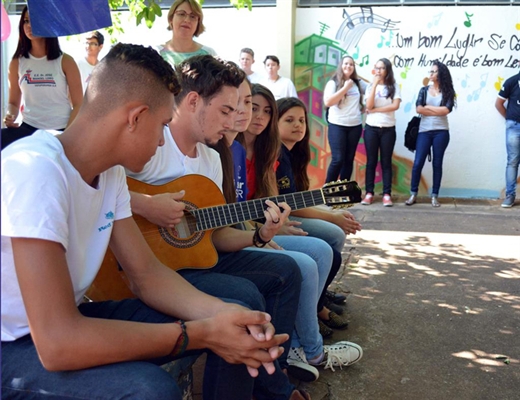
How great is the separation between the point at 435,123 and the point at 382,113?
775 millimetres

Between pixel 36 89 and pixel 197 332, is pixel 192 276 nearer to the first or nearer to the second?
pixel 197 332

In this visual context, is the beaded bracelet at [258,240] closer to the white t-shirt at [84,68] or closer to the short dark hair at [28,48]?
the short dark hair at [28,48]

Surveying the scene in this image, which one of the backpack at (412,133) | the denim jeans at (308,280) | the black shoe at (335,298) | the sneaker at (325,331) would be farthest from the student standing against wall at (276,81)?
the denim jeans at (308,280)

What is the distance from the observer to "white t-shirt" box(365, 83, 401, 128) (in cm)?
841

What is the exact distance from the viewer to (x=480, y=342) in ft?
12.2

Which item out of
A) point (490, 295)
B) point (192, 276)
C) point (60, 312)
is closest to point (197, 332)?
point (60, 312)

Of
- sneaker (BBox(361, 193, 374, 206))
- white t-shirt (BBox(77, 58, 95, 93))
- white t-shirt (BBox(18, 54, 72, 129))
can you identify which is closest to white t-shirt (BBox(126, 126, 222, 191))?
white t-shirt (BBox(18, 54, 72, 129))

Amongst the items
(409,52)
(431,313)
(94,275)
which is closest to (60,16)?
(94,275)

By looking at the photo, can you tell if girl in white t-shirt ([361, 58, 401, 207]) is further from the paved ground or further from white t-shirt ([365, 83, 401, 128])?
the paved ground

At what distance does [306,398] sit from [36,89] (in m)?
3.55

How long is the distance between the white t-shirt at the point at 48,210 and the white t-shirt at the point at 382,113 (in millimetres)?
6886

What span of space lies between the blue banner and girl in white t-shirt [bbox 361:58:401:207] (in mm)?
6046

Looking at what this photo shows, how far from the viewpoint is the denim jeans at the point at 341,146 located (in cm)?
845

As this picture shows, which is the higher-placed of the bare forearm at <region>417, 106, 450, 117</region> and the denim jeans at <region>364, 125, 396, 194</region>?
the bare forearm at <region>417, 106, 450, 117</region>
